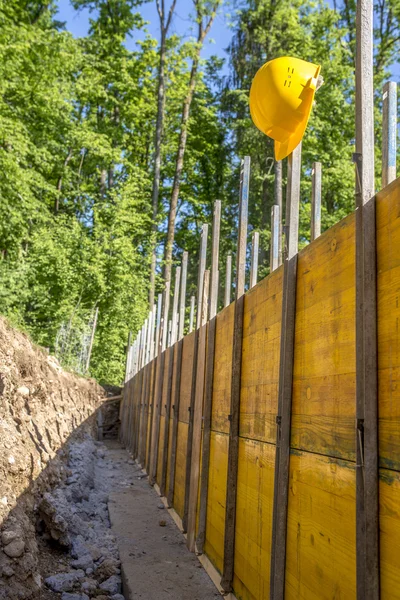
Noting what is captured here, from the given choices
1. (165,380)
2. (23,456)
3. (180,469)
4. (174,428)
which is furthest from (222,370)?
(165,380)

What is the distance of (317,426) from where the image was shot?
2.86 meters

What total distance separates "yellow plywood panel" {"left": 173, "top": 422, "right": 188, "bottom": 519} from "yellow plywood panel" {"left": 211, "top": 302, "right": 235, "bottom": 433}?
1813 millimetres

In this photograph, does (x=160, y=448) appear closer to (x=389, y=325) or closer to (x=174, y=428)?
(x=174, y=428)

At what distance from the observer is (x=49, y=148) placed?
995 inches

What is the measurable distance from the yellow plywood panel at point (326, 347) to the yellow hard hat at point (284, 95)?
0.91m

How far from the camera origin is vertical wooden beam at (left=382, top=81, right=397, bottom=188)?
261 centimetres

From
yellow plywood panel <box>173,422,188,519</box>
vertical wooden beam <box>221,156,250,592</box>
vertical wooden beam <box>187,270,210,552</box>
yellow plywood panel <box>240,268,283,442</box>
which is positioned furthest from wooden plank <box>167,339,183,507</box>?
yellow plywood panel <box>240,268,283,442</box>

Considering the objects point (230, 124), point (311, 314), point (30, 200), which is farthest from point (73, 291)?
point (311, 314)

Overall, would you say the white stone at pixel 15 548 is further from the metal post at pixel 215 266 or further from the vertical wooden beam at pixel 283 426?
the metal post at pixel 215 266

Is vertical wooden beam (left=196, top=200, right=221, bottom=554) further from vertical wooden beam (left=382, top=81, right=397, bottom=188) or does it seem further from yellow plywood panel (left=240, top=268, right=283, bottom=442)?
vertical wooden beam (left=382, top=81, right=397, bottom=188)

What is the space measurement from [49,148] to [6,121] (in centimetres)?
866

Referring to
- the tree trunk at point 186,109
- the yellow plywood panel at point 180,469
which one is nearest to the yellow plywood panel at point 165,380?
the yellow plywood panel at point 180,469

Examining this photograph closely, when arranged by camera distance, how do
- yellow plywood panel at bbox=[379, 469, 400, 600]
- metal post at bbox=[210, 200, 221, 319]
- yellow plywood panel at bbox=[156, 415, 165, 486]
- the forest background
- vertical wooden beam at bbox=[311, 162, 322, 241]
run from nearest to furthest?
yellow plywood panel at bbox=[379, 469, 400, 600]
vertical wooden beam at bbox=[311, 162, 322, 241]
metal post at bbox=[210, 200, 221, 319]
yellow plywood panel at bbox=[156, 415, 165, 486]
the forest background

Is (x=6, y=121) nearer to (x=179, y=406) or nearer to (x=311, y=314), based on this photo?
(x=179, y=406)
